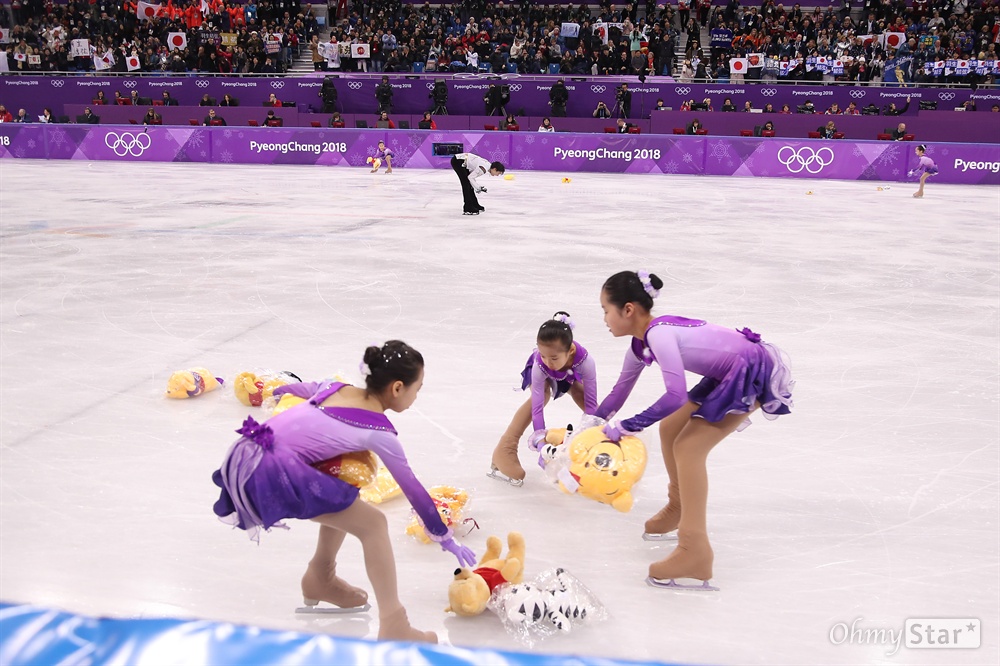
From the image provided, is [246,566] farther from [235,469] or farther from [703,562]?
[703,562]

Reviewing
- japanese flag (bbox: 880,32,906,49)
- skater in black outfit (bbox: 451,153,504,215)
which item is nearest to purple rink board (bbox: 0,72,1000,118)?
japanese flag (bbox: 880,32,906,49)

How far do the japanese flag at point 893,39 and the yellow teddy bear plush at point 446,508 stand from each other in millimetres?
24878

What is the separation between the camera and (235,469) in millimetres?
2604

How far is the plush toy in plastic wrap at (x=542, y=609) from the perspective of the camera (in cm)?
296

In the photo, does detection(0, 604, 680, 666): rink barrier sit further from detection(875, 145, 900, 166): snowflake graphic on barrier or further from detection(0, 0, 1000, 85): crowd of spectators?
detection(0, 0, 1000, 85): crowd of spectators

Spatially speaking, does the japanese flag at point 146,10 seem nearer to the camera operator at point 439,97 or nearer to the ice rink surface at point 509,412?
the camera operator at point 439,97

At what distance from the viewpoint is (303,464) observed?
8.52 ft

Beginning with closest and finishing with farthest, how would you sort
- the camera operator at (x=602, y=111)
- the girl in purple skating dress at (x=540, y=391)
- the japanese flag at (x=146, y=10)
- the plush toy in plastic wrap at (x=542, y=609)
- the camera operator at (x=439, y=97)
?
the plush toy in plastic wrap at (x=542, y=609) < the girl in purple skating dress at (x=540, y=391) < the camera operator at (x=602, y=111) < the camera operator at (x=439, y=97) < the japanese flag at (x=146, y=10)

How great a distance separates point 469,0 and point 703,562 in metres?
27.6

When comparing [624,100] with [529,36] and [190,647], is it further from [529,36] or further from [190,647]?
[190,647]

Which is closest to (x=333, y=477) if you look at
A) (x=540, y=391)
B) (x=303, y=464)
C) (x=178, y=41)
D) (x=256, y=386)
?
(x=303, y=464)

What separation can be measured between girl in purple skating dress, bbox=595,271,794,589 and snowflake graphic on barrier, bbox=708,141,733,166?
1777 cm

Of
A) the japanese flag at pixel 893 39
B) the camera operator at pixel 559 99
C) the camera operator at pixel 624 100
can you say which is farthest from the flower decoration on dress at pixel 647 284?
the japanese flag at pixel 893 39

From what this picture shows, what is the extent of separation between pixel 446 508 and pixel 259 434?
4.17 feet
